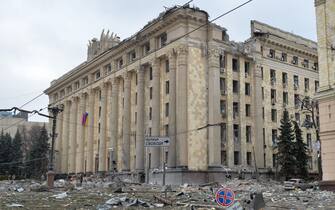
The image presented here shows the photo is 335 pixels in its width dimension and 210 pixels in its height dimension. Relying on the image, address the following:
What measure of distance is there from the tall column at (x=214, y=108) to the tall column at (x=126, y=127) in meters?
12.4

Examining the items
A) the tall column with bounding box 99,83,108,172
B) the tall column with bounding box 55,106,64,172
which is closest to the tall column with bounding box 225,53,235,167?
the tall column with bounding box 99,83,108,172

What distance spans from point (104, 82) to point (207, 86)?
63.0 ft

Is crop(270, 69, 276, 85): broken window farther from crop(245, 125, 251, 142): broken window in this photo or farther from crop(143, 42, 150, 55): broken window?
crop(143, 42, 150, 55): broken window

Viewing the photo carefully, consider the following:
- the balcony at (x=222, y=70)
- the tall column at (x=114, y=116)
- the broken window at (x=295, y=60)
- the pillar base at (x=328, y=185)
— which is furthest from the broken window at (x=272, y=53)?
the pillar base at (x=328, y=185)

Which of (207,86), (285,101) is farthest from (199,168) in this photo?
(285,101)

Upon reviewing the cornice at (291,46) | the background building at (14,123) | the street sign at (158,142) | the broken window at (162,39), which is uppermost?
the cornice at (291,46)

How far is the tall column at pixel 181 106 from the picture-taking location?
1693 inches

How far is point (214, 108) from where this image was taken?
147ft

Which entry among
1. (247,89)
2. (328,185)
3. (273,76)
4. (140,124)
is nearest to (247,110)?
(247,89)

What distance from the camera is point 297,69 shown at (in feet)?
183

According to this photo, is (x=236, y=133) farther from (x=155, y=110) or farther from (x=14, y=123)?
(x=14, y=123)

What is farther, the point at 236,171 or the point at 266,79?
the point at 266,79

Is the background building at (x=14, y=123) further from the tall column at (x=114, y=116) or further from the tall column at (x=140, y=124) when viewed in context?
the tall column at (x=140, y=124)

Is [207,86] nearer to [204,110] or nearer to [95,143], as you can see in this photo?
[204,110]
